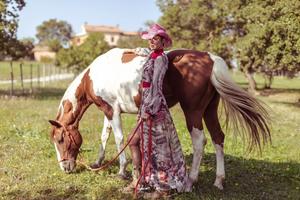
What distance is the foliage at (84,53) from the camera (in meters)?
48.7

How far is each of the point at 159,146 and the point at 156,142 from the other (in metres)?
0.08

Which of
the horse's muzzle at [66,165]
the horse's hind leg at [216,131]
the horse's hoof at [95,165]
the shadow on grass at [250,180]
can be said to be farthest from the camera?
the horse's hoof at [95,165]

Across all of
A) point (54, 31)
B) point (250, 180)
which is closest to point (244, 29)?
point (250, 180)

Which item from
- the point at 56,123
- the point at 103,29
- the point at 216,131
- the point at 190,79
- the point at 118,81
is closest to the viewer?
the point at 190,79

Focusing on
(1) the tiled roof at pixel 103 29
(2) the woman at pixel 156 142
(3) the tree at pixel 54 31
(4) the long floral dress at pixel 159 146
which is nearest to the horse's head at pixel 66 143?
(2) the woman at pixel 156 142

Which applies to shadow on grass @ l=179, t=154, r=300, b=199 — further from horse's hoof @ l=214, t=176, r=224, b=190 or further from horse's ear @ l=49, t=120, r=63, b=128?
horse's ear @ l=49, t=120, r=63, b=128

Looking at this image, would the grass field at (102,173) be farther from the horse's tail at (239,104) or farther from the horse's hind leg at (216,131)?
the horse's tail at (239,104)

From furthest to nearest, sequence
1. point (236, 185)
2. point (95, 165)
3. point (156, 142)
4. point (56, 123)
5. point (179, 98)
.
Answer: point (95, 165) → point (56, 123) → point (236, 185) → point (179, 98) → point (156, 142)

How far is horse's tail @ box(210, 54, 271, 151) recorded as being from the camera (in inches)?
241

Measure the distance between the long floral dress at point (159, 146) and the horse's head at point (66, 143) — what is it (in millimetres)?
1670

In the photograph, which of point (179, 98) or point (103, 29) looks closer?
point (179, 98)

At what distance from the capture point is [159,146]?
5992 millimetres

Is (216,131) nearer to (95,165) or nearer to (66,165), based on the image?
(95,165)

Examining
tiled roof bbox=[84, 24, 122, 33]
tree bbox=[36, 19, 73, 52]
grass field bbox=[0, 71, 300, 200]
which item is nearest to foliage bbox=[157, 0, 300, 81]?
grass field bbox=[0, 71, 300, 200]
